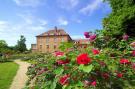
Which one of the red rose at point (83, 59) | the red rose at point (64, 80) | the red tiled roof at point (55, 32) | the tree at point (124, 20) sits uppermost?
the red tiled roof at point (55, 32)

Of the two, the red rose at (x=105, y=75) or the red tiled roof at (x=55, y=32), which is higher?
the red tiled roof at (x=55, y=32)

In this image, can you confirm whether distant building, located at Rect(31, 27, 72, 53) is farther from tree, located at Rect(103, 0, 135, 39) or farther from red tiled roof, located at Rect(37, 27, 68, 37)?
tree, located at Rect(103, 0, 135, 39)

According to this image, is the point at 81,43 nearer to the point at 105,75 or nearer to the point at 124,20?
the point at 105,75

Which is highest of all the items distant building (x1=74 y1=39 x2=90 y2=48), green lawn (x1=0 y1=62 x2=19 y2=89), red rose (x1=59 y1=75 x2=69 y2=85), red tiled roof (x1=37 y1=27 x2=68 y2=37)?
red tiled roof (x1=37 y1=27 x2=68 y2=37)

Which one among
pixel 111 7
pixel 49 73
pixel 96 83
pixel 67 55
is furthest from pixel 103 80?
pixel 111 7

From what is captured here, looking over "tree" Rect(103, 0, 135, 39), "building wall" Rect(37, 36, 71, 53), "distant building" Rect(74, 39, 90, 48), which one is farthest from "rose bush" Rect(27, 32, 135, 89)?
Result: "building wall" Rect(37, 36, 71, 53)

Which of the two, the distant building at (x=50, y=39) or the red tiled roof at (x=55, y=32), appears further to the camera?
the red tiled roof at (x=55, y=32)

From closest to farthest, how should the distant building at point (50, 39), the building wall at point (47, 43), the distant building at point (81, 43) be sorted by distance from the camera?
the distant building at point (81, 43)
the distant building at point (50, 39)
the building wall at point (47, 43)

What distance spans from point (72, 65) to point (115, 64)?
1.97ft

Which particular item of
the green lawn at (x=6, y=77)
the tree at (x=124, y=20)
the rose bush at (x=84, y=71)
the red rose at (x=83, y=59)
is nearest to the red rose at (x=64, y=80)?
the rose bush at (x=84, y=71)

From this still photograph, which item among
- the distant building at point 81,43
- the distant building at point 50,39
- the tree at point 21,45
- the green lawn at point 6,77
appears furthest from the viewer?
the tree at point 21,45

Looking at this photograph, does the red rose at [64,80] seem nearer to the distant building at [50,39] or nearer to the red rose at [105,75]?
the red rose at [105,75]

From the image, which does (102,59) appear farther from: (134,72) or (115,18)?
(115,18)

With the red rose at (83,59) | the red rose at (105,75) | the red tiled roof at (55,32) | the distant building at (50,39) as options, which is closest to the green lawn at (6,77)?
the red rose at (105,75)
